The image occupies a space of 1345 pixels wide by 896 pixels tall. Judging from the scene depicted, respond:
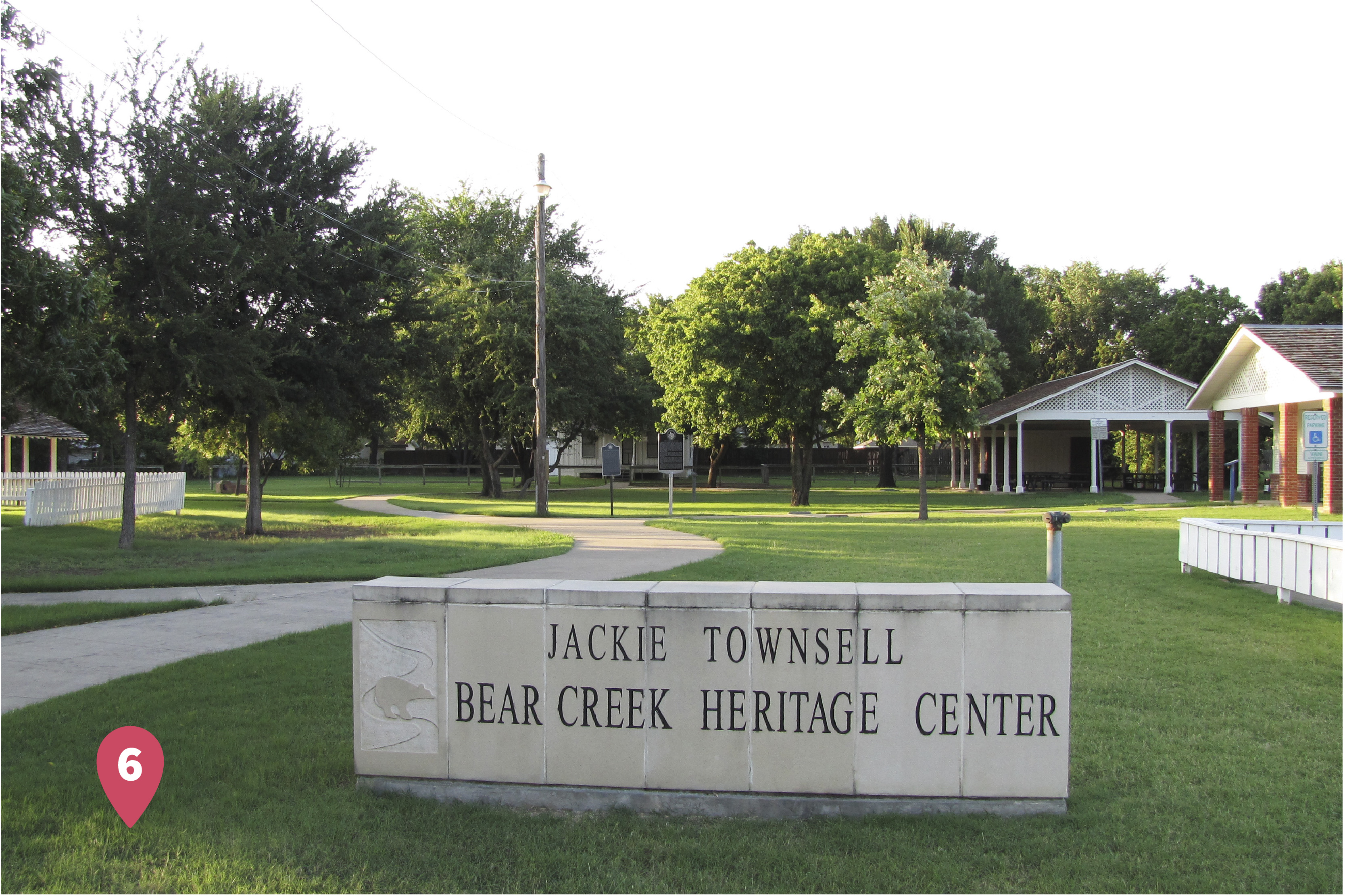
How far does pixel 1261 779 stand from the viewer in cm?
483

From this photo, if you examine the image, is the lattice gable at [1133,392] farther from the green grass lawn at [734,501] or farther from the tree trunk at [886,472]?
the tree trunk at [886,472]

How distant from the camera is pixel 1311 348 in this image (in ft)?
84.3

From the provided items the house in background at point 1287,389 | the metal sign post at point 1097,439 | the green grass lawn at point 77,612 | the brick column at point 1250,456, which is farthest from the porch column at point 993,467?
the green grass lawn at point 77,612

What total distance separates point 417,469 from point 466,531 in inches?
1923

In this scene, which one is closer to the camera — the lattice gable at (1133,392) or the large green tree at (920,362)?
the large green tree at (920,362)

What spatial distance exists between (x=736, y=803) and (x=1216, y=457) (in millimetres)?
33318

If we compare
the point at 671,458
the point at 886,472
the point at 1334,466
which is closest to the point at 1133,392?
the point at 886,472

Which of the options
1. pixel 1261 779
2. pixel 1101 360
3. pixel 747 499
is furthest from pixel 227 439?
pixel 1101 360

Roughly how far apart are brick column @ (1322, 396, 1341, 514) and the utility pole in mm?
20081

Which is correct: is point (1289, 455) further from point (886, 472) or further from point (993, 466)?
point (886, 472)

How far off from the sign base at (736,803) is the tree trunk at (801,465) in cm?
2756

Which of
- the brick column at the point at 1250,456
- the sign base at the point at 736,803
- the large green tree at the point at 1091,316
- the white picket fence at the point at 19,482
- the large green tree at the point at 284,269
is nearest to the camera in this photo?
the sign base at the point at 736,803

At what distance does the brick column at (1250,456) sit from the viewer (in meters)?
28.8

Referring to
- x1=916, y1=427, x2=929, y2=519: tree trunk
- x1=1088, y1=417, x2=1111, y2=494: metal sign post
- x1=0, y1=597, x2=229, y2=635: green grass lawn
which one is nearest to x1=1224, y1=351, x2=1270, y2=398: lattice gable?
x1=1088, y1=417, x2=1111, y2=494: metal sign post
